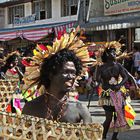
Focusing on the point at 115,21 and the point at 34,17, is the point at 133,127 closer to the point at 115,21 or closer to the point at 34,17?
the point at 115,21

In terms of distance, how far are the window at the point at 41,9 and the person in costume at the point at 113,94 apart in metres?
21.4

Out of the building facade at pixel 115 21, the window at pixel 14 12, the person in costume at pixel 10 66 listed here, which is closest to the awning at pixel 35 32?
the building facade at pixel 115 21

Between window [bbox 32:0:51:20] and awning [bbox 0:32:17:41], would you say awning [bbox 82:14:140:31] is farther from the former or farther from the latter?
window [bbox 32:0:51:20]

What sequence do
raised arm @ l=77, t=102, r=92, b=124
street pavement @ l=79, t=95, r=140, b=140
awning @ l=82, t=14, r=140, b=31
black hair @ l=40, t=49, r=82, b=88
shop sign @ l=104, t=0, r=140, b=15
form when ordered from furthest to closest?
shop sign @ l=104, t=0, r=140, b=15
awning @ l=82, t=14, r=140, b=31
street pavement @ l=79, t=95, r=140, b=140
black hair @ l=40, t=49, r=82, b=88
raised arm @ l=77, t=102, r=92, b=124

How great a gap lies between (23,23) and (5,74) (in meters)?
20.4

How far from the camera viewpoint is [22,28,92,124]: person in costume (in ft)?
10.6

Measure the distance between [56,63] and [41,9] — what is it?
27.3m

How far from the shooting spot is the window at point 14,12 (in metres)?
32.1

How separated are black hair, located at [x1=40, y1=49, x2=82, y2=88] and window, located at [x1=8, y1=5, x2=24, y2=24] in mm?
28908

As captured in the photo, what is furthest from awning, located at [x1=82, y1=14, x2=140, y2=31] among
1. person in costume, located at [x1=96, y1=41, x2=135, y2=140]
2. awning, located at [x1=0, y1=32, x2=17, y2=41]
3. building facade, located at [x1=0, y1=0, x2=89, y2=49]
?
person in costume, located at [x1=96, y1=41, x2=135, y2=140]

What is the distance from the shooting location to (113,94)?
8141 mm

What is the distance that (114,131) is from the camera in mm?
8133

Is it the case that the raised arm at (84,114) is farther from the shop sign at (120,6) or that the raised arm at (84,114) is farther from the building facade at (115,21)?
the shop sign at (120,6)

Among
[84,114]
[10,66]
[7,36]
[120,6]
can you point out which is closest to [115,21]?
[120,6]
